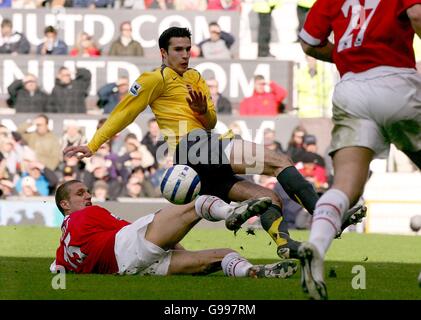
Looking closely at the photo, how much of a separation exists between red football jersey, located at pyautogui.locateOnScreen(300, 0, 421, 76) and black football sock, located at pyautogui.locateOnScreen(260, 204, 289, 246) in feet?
7.02

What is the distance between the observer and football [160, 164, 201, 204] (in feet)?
30.6

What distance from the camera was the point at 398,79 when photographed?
7516 millimetres

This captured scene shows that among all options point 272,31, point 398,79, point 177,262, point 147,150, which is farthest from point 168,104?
point 272,31

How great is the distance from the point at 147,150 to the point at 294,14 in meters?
4.94

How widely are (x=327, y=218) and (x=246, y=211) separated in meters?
1.68

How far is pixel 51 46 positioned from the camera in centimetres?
2247

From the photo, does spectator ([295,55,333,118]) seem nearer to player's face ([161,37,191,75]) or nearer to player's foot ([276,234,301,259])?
player's face ([161,37,191,75])

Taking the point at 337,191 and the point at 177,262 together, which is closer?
the point at 337,191

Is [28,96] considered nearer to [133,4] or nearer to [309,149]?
[133,4]

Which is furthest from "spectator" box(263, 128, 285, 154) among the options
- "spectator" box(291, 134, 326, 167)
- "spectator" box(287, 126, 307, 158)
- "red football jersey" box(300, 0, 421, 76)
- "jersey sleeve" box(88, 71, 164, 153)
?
"red football jersey" box(300, 0, 421, 76)

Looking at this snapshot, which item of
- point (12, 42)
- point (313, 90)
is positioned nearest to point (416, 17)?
point (313, 90)

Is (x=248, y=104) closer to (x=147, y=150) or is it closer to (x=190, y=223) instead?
(x=147, y=150)

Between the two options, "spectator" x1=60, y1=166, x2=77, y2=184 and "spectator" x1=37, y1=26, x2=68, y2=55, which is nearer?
"spectator" x1=60, y1=166, x2=77, y2=184

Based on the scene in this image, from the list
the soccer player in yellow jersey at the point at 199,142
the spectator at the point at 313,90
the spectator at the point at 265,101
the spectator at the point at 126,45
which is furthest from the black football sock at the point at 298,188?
the spectator at the point at 126,45
